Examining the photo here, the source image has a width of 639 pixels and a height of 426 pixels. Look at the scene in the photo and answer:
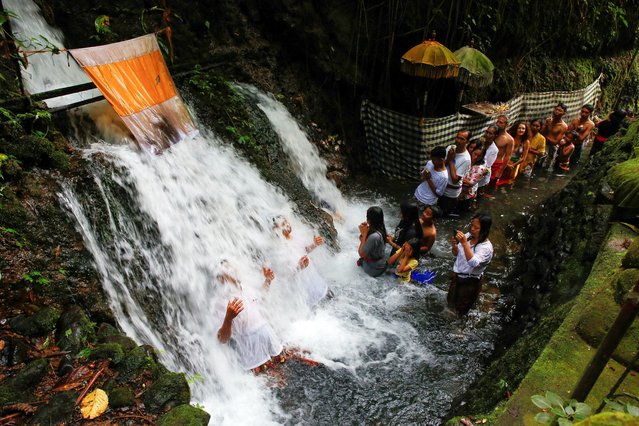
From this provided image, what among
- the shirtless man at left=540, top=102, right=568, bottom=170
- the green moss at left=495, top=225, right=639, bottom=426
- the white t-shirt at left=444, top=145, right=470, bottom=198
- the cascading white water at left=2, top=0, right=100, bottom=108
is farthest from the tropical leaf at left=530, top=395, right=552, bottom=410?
the shirtless man at left=540, top=102, right=568, bottom=170

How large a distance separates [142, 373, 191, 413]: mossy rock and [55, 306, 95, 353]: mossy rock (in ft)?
2.47

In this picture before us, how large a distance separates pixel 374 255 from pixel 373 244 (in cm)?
24

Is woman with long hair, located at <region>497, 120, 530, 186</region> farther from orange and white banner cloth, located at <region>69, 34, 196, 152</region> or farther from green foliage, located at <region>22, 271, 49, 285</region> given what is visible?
green foliage, located at <region>22, 271, 49, 285</region>

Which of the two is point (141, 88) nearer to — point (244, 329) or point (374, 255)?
point (244, 329)

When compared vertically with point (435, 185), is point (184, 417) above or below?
below

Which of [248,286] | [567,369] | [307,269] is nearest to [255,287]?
[248,286]

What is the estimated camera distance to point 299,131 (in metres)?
9.06

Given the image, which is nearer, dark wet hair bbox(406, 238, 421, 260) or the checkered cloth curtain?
dark wet hair bbox(406, 238, 421, 260)

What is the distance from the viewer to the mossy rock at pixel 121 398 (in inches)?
129

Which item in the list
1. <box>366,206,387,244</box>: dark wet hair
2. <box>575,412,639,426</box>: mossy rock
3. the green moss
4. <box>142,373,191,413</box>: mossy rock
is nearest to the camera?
<box>575,412,639,426</box>: mossy rock

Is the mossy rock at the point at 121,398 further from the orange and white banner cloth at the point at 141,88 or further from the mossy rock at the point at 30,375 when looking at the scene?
the orange and white banner cloth at the point at 141,88

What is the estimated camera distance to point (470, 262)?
5277mm

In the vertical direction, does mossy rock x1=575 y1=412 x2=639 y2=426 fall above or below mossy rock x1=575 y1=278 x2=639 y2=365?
above

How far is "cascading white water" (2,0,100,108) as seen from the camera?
6.04m
